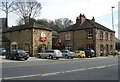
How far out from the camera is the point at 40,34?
5641cm

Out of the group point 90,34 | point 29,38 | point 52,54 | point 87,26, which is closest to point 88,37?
point 90,34

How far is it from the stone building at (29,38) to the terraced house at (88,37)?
11.5 m

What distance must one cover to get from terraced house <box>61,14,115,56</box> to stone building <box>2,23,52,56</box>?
11.5 m

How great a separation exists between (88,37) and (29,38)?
673 inches

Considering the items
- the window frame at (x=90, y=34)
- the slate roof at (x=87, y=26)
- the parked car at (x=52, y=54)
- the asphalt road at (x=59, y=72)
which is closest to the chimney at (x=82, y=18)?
the slate roof at (x=87, y=26)

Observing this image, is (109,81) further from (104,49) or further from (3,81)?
(104,49)

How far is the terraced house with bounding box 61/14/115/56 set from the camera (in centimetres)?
6569

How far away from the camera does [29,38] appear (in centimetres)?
5519

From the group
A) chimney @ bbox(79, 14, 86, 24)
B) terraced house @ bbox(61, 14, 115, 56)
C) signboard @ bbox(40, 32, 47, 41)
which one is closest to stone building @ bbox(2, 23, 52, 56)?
signboard @ bbox(40, 32, 47, 41)

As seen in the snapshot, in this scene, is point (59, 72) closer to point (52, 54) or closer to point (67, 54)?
point (52, 54)

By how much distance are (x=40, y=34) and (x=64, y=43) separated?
17.0 metres

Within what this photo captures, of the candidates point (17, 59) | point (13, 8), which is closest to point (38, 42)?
point (17, 59)

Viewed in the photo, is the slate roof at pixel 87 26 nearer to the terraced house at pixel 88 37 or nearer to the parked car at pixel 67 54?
the terraced house at pixel 88 37

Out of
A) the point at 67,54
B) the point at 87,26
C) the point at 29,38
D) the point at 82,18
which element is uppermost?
the point at 82,18
